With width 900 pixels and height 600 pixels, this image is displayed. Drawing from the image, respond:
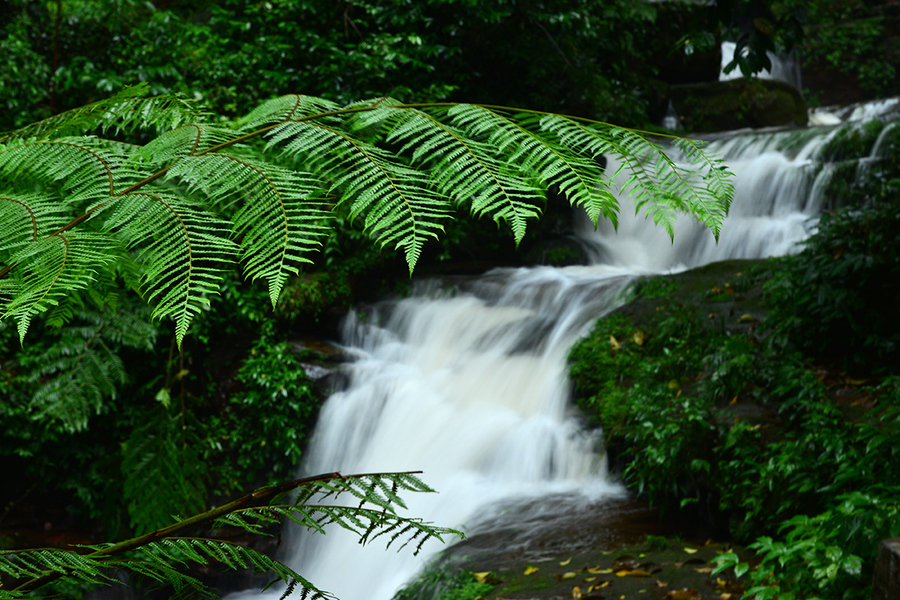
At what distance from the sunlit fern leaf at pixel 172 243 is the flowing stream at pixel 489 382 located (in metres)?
4.25

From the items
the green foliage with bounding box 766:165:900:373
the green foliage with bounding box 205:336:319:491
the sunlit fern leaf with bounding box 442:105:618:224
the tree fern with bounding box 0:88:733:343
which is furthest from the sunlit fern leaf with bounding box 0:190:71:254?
the green foliage with bounding box 205:336:319:491

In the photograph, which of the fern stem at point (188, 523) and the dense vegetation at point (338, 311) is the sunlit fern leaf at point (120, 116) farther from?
the dense vegetation at point (338, 311)

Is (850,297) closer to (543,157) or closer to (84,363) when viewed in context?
(543,157)

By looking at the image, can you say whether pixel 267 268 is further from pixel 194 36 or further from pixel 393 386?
pixel 194 36

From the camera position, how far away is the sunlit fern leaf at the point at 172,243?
961 millimetres

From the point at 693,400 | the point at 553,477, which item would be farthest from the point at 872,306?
the point at 553,477

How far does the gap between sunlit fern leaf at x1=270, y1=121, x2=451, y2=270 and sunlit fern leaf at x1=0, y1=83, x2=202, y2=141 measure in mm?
447

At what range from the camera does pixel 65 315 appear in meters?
1.34

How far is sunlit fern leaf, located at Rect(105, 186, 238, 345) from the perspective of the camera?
0.96m

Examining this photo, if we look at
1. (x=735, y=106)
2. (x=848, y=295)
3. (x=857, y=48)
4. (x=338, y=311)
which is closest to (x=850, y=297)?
(x=848, y=295)

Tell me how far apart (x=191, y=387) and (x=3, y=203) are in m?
6.56

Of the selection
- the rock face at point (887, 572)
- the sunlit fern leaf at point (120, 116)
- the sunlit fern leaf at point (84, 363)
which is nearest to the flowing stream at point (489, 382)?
the sunlit fern leaf at point (84, 363)

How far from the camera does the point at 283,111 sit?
4.72 feet

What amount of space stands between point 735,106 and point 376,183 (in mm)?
14085
